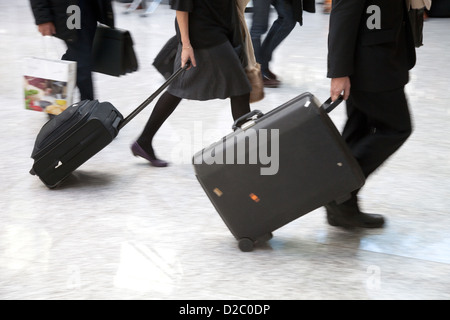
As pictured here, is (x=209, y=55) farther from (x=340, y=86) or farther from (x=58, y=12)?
(x=58, y=12)

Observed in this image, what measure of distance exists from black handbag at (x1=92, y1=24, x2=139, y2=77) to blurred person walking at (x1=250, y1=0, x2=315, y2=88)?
152 centimetres

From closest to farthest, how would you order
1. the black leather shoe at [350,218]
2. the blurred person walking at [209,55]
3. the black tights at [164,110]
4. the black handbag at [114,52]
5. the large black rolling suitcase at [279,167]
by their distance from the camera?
the large black rolling suitcase at [279,167] → the black leather shoe at [350,218] → the blurred person walking at [209,55] → the black tights at [164,110] → the black handbag at [114,52]

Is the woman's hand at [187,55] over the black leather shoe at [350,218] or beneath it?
over

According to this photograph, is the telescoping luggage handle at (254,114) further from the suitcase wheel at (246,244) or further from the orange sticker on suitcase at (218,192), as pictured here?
the suitcase wheel at (246,244)

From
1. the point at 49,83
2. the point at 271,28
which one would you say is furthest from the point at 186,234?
the point at 271,28

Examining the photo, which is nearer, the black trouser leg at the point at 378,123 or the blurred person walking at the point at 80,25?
the black trouser leg at the point at 378,123

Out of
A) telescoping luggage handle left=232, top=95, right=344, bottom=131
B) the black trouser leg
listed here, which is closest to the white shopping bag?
telescoping luggage handle left=232, top=95, right=344, bottom=131

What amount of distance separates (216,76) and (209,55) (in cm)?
11

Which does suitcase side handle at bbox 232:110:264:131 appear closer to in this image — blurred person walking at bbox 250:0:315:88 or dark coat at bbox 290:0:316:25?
dark coat at bbox 290:0:316:25

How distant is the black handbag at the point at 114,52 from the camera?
4145mm

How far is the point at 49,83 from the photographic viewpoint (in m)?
4.03

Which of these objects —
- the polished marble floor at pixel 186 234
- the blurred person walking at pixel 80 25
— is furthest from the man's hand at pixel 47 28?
the polished marble floor at pixel 186 234

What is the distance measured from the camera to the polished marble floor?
255 centimetres
